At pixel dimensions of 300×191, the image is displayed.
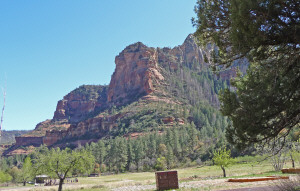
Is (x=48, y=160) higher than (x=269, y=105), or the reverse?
(x=269, y=105)

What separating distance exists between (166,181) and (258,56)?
1659cm

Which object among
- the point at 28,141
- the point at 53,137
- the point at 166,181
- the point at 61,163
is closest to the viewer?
the point at 166,181

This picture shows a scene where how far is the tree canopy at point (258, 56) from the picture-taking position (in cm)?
714

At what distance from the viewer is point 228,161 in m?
34.6

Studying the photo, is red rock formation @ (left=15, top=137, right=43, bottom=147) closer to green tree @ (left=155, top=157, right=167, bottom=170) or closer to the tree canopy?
green tree @ (left=155, top=157, right=167, bottom=170)

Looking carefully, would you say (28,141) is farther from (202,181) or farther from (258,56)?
(258,56)

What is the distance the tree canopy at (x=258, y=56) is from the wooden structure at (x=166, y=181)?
13072 millimetres

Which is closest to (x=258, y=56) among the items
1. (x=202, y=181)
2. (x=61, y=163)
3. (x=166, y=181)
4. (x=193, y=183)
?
(x=166, y=181)

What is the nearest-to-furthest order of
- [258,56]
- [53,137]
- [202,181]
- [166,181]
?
[258,56]
[166,181]
[202,181]
[53,137]

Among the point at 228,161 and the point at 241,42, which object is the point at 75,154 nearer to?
the point at 228,161

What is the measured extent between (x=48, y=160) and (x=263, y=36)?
1141 inches

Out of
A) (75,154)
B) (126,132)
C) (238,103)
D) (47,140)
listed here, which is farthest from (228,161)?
(47,140)

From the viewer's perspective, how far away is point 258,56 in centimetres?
838

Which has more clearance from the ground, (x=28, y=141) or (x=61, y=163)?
(x=28, y=141)
